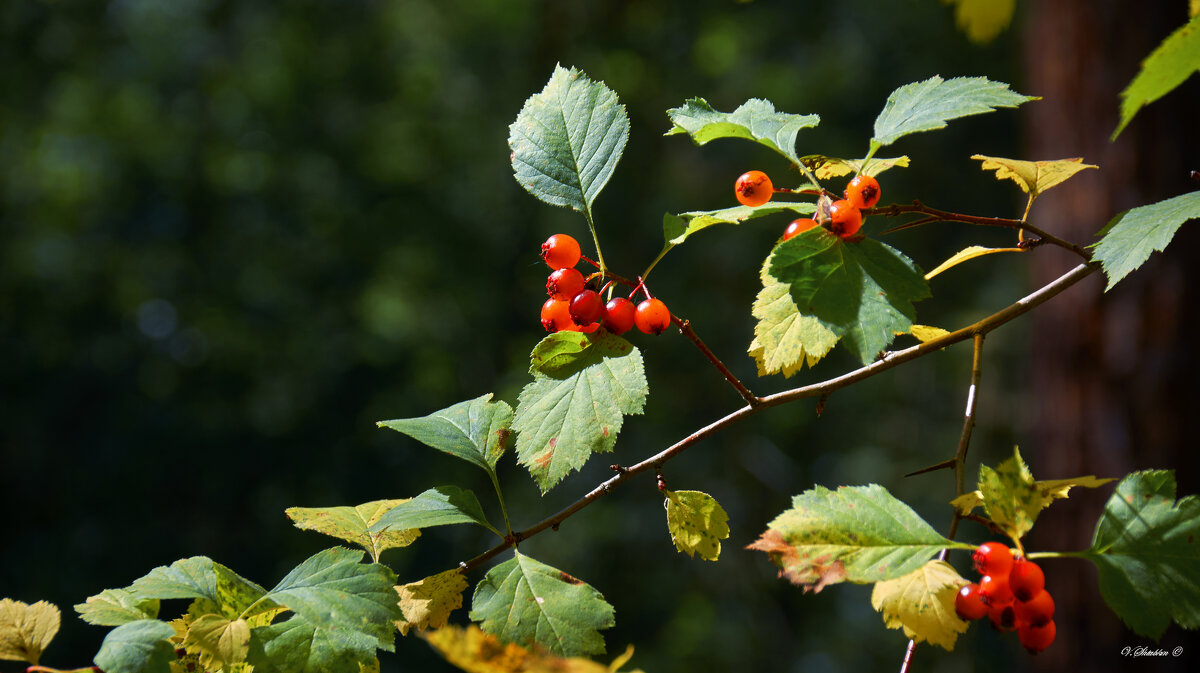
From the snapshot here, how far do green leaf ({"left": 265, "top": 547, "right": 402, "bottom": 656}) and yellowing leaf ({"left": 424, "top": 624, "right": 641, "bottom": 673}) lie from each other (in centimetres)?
16

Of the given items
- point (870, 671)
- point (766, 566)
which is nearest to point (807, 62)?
point (766, 566)

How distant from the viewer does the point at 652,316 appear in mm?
660

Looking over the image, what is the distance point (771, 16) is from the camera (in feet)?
36.8

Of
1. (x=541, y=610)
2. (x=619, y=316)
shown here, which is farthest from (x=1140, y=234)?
A: (x=541, y=610)

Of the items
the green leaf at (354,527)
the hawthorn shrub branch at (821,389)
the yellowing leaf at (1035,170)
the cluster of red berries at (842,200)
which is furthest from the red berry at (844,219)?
the green leaf at (354,527)

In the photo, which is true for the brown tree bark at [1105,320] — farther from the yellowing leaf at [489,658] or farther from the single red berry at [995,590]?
the yellowing leaf at [489,658]

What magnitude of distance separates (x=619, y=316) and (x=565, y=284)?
0.05m

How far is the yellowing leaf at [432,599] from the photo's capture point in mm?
687

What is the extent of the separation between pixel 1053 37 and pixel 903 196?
25.6 feet

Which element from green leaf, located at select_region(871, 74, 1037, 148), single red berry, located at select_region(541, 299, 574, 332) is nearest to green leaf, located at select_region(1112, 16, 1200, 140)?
green leaf, located at select_region(871, 74, 1037, 148)

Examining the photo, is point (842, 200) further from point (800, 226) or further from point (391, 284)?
point (391, 284)

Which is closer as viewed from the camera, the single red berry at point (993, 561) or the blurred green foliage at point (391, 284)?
the single red berry at point (993, 561)

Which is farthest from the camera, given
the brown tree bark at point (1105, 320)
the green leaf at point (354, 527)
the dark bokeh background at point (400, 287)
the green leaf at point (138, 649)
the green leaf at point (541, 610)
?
the dark bokeh background at point (400, 287)

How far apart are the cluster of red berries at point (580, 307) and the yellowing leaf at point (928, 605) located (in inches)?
10.6
